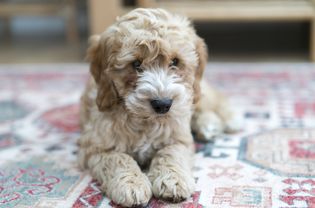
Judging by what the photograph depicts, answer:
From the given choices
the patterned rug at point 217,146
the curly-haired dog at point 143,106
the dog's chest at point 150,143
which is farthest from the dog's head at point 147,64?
the patterned rug at point 217,146

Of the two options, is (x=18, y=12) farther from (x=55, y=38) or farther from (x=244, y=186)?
(x=244, y=186)

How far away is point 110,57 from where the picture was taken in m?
1.82

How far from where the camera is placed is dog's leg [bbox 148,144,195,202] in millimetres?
1666

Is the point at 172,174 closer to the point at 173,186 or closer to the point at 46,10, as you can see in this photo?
the point at 173,186

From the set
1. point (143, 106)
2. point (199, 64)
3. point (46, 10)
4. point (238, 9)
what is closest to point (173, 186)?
point (143, 106)

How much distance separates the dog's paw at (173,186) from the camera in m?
1.66

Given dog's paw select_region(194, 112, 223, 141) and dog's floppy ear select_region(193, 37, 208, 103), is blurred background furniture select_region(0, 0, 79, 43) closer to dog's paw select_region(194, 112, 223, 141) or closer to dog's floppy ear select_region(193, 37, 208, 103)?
dog's paw select_region(194, 112, 223, 141)

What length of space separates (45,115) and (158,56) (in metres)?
1.14

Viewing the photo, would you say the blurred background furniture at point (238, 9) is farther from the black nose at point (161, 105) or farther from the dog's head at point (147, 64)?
the black nose at point (161, 105)

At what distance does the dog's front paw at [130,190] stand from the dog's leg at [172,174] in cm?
4

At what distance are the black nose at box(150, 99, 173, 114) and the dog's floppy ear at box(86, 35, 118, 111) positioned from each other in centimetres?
22

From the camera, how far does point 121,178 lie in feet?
5.57

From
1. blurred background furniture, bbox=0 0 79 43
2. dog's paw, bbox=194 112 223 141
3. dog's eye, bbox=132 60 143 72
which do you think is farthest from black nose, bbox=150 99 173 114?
blurred background furniture, bbox=0 0 79 43

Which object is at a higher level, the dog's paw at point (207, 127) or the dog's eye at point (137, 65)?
the dog's eye at point (137, 65)
